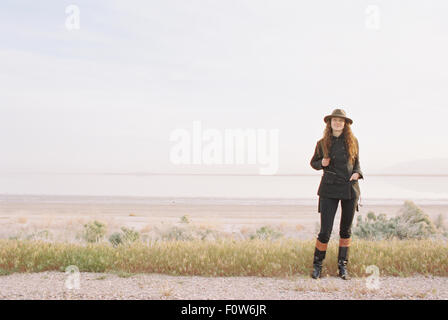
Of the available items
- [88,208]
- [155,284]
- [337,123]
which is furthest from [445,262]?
[88,208]

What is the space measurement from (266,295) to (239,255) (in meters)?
1.62

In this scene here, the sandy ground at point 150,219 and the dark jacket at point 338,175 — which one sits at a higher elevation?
the dark jacket at point 338,175

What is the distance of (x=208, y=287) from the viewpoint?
661 cm

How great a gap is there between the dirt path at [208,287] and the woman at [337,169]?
2.08ft

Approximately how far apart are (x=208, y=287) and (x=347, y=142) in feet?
10.3

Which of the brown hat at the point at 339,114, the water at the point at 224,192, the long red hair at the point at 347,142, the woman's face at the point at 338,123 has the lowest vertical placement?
the water at the point at 224,192

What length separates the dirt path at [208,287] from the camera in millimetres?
6207

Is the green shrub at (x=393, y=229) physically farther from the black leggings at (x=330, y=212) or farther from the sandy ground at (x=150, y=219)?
the black leggings at (x=330, y=212)

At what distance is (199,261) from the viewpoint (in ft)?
25.1
